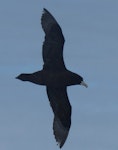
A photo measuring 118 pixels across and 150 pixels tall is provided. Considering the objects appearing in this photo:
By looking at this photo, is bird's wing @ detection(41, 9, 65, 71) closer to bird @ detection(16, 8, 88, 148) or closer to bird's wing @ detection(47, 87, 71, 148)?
bird @ detection(16, 8, 88, 148)

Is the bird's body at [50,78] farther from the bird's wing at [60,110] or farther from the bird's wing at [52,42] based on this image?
the bird's wing at [60,110]

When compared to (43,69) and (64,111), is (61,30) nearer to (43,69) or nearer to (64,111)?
Result: (43,69)

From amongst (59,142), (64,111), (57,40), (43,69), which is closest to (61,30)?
(57,40)

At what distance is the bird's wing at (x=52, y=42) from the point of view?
16344 millimetres

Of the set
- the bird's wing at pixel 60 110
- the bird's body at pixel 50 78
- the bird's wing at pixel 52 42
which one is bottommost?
the bird's wing at pixel 60 110

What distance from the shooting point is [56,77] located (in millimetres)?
15523

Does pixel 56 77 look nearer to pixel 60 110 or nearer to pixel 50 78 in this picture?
pixel 50 78

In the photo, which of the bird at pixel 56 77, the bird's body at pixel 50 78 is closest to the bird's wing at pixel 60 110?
the bird at pixel 56 77

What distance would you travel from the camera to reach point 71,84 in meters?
16.2

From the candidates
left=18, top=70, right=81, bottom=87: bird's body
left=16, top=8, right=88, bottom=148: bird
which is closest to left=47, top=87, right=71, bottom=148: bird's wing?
left=16, top=8, right=88, bottom=148: bird

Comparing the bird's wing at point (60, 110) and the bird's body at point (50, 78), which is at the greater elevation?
the bird's body at point (50, 78)

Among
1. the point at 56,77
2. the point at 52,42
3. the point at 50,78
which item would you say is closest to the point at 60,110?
the point at 56,77

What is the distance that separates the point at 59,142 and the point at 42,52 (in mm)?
3481

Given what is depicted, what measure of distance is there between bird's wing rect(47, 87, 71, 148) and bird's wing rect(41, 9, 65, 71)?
1160 millimetres
